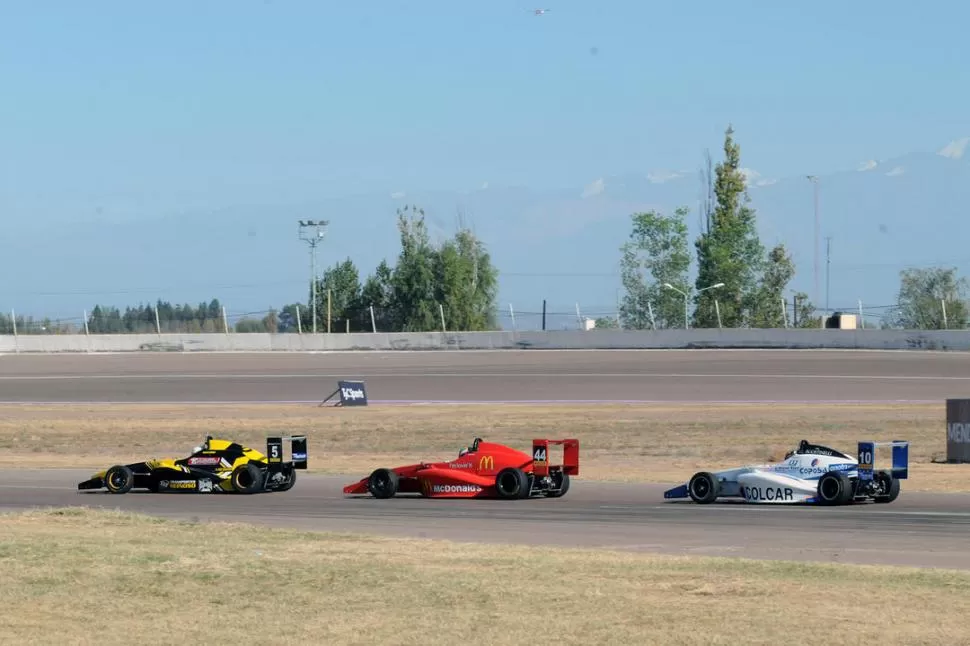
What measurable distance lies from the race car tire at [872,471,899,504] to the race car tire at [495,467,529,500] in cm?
519

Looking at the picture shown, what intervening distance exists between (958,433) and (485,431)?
43.4 ft

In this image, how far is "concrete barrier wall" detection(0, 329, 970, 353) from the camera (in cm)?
6225

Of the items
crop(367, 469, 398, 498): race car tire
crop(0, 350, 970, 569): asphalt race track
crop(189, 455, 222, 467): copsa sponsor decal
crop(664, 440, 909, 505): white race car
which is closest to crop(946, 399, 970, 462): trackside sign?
crop(0, 350, 970, 569): asphalt race track

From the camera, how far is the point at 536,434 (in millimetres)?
37156

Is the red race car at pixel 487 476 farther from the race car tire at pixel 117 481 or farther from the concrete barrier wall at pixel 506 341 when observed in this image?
the concrete barrier wall at pixel 506 341

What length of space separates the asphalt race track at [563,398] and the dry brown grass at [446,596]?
205 centimetres

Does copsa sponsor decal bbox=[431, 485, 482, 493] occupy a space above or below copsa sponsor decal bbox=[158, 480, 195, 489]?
above

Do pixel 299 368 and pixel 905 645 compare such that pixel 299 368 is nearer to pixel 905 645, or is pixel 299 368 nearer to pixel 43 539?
pixel 43 539

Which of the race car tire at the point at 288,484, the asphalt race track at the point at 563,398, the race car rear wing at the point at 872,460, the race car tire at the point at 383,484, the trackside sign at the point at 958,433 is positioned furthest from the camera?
the trackside sign at the point at 958,433

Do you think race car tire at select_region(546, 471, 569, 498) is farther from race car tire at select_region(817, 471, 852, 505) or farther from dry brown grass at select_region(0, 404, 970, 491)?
race car tire at select_region(817, 471, 852, 505)

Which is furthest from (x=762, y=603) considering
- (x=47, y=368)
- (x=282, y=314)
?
(x=282, y=314)

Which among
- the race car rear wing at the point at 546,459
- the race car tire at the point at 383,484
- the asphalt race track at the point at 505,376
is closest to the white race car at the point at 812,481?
the race car rear wing at the point at 546,459

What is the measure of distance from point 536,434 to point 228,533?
70.3ft

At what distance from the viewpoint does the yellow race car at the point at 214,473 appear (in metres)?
23.2
